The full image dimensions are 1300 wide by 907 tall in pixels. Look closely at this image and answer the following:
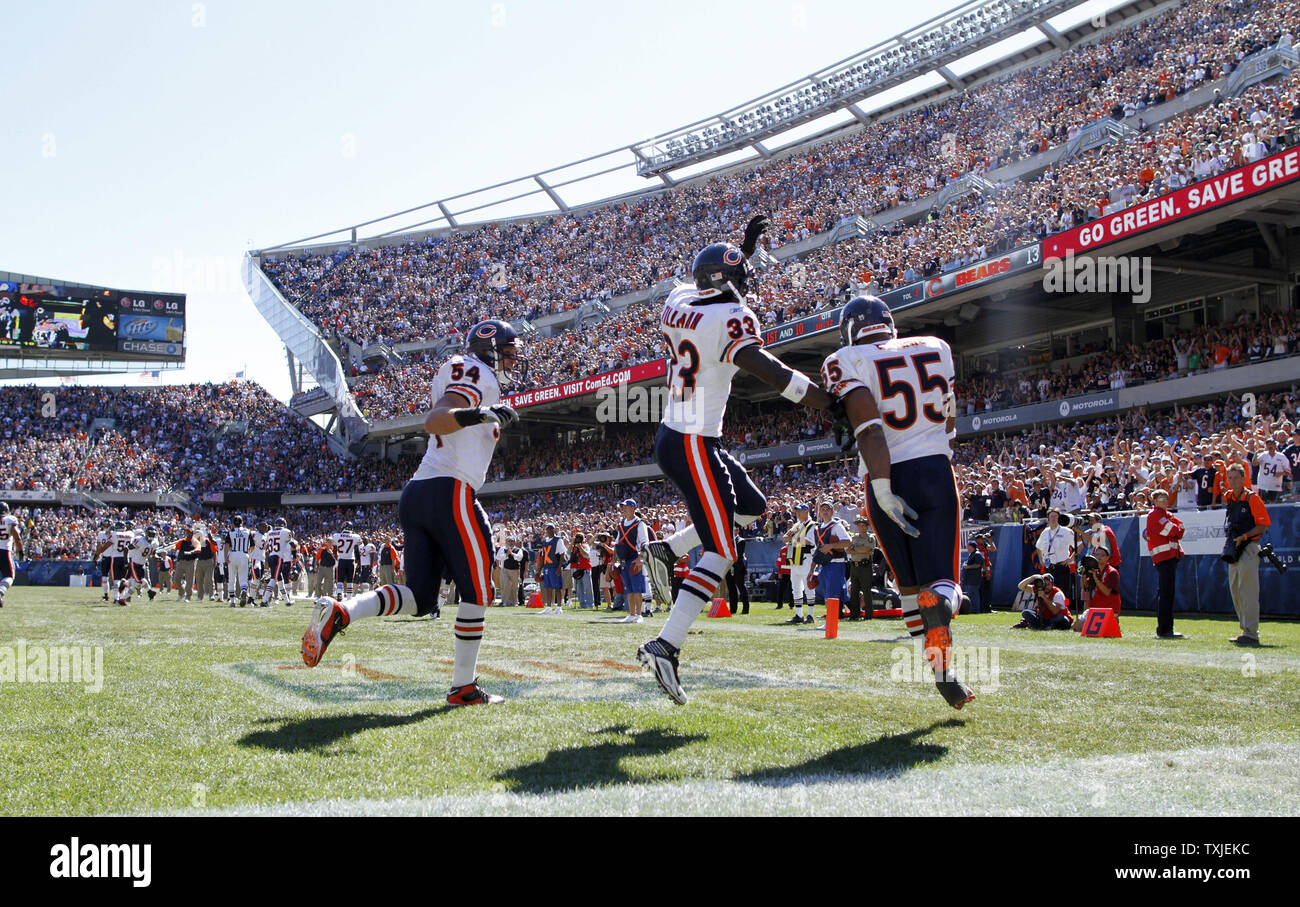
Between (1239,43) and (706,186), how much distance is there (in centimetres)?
2491

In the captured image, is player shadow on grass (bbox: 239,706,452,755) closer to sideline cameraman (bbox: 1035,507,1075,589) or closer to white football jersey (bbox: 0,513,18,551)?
sideline cameraman (bbox: 1035,507,1075,589)

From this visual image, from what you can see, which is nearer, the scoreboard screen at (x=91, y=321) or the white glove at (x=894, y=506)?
the white glove at (x=894, y=506)

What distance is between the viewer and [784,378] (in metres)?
5.42

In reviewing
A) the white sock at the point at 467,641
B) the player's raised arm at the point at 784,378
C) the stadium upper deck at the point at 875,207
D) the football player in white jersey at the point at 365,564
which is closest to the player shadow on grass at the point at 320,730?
the white sock at the point at 467,641

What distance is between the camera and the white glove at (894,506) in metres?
5.21

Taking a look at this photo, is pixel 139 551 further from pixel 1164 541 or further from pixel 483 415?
pixel 1164 541

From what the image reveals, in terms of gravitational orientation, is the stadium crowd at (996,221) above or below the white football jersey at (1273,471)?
above

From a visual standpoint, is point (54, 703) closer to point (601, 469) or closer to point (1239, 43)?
point (1239, 43)

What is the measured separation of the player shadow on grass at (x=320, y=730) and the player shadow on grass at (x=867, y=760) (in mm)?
1975

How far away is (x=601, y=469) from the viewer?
45125 mm

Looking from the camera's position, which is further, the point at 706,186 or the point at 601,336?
the point at 706,186

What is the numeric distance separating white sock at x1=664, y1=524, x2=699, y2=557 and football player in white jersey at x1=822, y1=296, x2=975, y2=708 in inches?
42.5

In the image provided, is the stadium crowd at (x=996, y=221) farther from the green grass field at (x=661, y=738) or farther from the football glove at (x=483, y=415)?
the football glove at (x=483, y=415)
